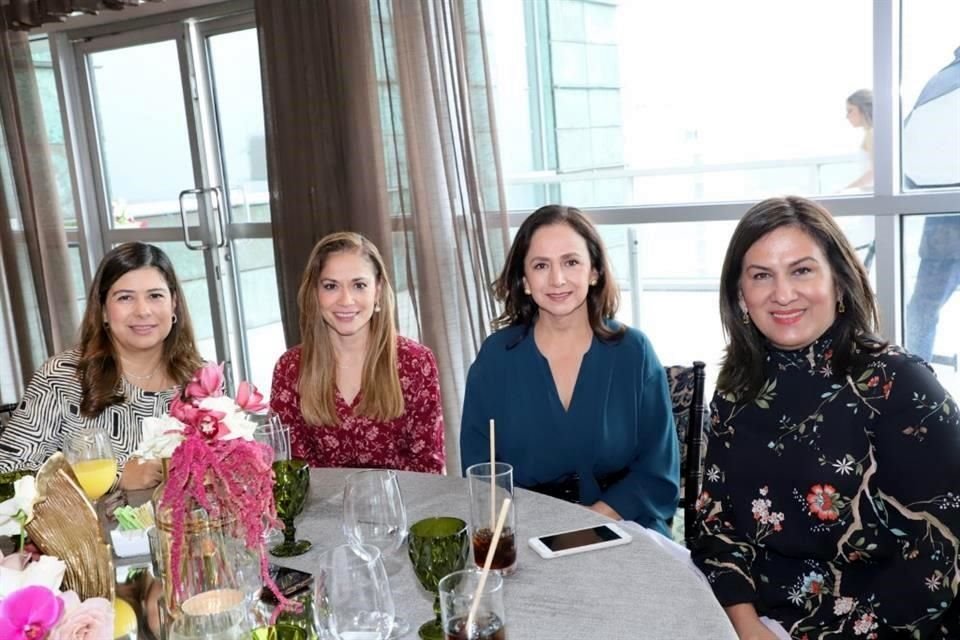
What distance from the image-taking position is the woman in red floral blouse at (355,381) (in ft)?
7.52

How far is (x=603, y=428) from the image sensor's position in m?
2.08

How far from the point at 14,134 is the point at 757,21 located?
145 inches

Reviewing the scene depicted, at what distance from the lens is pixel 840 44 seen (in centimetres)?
281

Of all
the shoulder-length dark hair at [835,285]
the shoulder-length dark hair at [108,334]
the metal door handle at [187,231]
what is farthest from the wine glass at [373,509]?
the metal door handle at [187,231]

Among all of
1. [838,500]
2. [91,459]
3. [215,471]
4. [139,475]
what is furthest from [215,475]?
[838,500]

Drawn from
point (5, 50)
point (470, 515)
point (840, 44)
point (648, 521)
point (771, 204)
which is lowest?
point (648, 521)

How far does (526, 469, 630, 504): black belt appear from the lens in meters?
2.10

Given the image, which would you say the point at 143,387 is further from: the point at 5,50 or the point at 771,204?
the point at 5,50

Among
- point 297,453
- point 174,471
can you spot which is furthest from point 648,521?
point 174,471

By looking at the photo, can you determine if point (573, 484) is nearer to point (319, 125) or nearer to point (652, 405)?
point (652, 405)

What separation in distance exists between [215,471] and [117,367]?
52.6 inches

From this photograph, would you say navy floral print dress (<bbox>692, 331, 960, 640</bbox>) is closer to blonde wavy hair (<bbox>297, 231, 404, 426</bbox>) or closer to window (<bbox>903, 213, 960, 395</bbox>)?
blonde wavy hair (<bbox>297, 231, 404, 426</bbox>)

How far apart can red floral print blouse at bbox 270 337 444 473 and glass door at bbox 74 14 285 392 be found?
6.17 feet

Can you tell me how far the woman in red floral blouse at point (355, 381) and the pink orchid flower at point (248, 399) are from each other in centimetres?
95
